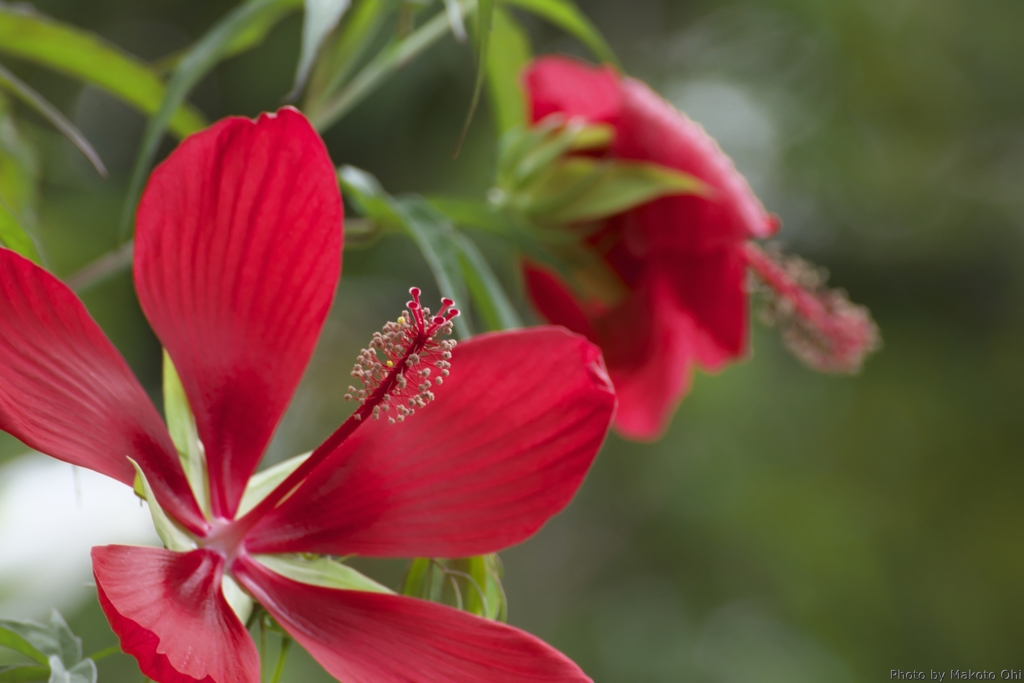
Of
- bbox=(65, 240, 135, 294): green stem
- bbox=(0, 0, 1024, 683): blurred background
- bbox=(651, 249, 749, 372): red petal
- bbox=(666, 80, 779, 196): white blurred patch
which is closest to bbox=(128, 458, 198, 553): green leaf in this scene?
bbox=(65, 240, 135, 294): green stem

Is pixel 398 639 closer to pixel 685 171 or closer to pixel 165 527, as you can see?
pixel 165 527

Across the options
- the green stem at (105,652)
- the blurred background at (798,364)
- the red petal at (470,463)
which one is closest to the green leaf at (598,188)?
the red petal at (470,463)

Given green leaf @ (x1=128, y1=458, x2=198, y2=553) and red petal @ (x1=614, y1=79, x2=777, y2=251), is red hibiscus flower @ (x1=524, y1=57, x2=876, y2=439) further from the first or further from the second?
green leaf @ (x1=128, y1=458, x2=198, y2=553)

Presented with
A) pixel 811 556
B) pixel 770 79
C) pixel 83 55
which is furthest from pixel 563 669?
pixel 770 79

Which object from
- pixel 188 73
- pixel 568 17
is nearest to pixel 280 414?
pixel 188 73

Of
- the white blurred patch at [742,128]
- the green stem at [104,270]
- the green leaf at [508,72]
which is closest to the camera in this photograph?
the green stem at [104,270]

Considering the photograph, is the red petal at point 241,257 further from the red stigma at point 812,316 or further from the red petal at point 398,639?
the red stigma at point 812,316

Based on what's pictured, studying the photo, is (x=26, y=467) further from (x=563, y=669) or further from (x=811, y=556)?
(x=811, y=556)
